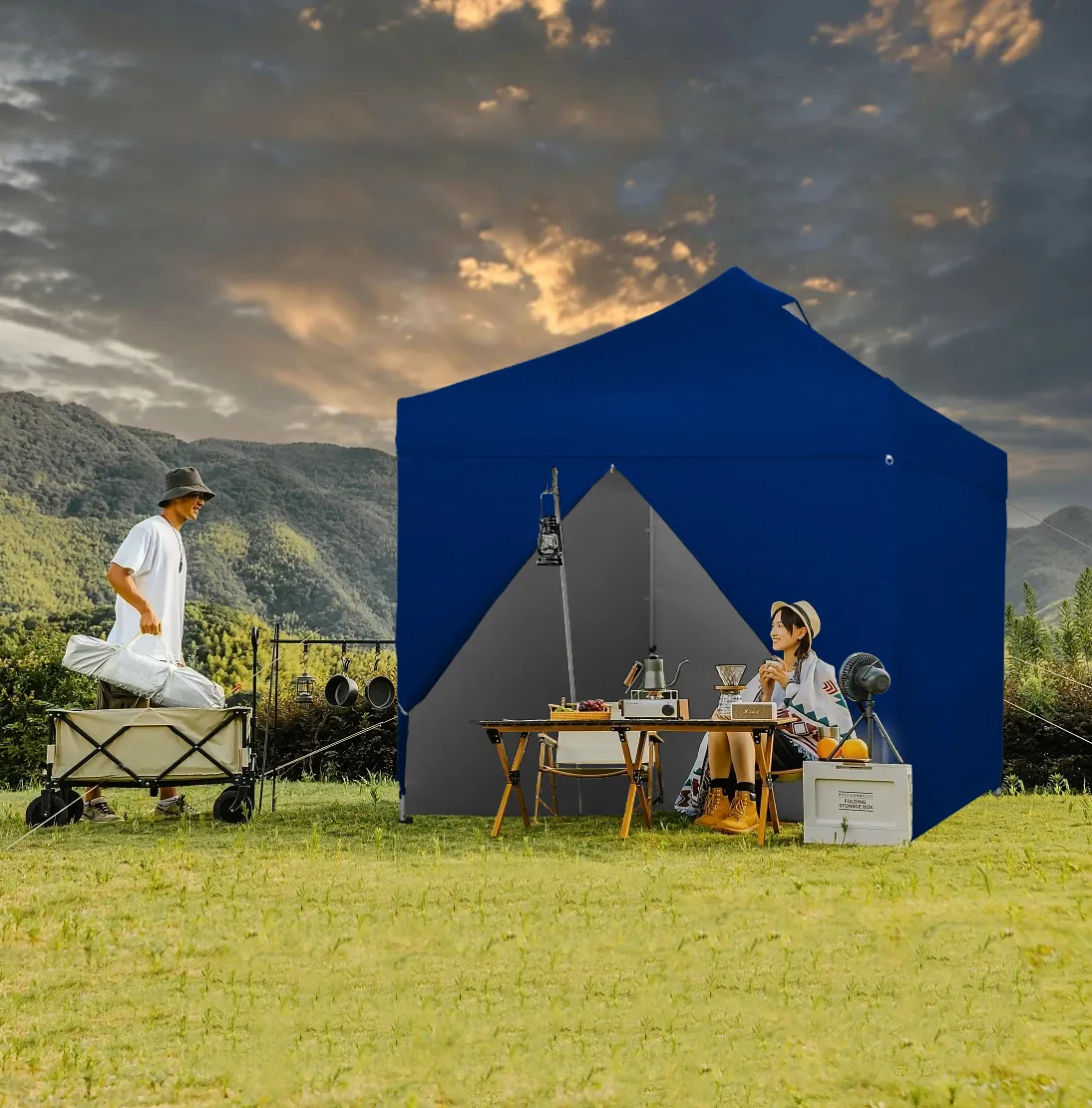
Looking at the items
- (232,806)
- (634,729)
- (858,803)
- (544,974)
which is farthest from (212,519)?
(544,974)

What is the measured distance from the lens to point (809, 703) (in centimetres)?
571

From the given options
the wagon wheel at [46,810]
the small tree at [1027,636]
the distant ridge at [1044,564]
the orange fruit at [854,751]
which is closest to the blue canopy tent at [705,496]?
the orange fruit at [854,751]

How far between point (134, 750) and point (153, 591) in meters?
0.74

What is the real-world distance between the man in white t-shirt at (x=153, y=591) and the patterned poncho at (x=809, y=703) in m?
2.57

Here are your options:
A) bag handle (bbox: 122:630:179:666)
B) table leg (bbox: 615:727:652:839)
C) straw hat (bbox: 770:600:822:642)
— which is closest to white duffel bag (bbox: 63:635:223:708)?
bag handle (bbox: 122:630:179:666)

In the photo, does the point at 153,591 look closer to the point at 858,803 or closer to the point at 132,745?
the point at 132,745

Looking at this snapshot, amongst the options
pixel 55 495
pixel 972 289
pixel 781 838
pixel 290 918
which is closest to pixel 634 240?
pixel 972 289

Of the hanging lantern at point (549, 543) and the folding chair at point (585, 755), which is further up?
the hanging lantern at point (549, 543)

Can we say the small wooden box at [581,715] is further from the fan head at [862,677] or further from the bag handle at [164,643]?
the bag handle at [164,643]

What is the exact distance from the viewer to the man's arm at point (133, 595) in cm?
596

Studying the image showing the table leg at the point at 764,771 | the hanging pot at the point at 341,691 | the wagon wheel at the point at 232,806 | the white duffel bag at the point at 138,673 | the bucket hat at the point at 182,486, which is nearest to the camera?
the table leg at the point at 764,771

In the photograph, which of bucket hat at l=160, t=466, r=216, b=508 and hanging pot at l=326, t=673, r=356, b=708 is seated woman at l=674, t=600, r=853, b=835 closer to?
hanging pot at l=326, t=673, r=356, b=708

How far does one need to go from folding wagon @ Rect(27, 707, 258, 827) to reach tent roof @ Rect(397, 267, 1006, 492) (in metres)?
1.46

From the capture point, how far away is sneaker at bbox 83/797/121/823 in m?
6.16
